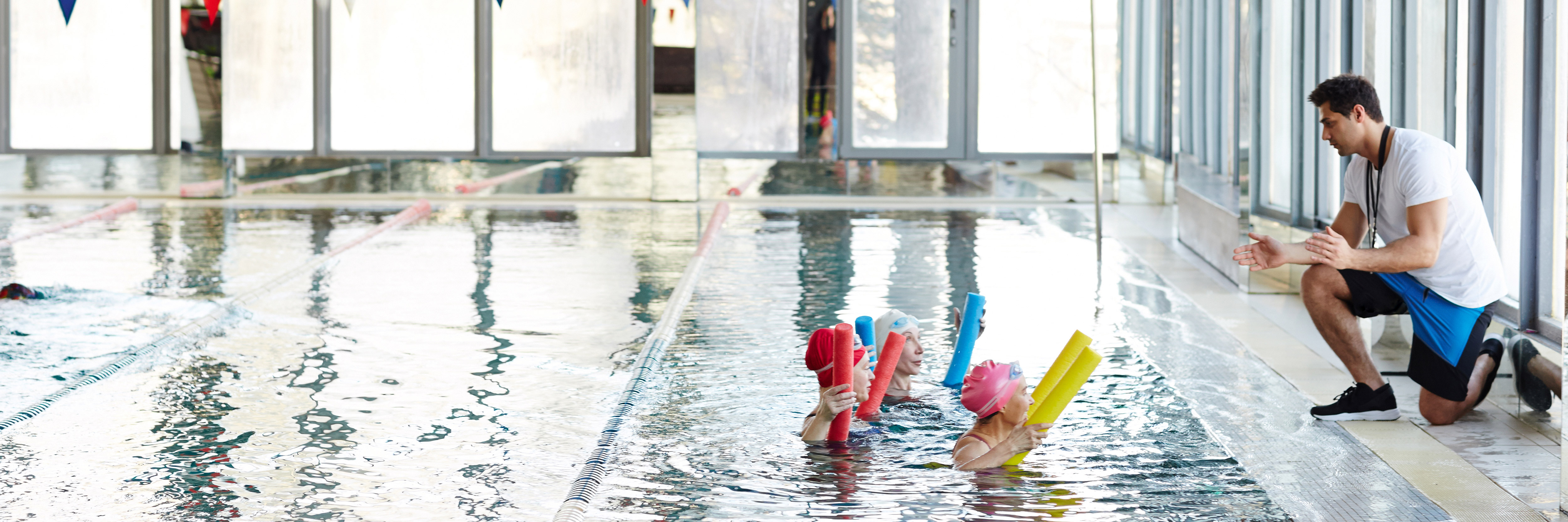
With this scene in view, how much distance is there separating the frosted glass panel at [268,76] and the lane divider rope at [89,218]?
1.23m

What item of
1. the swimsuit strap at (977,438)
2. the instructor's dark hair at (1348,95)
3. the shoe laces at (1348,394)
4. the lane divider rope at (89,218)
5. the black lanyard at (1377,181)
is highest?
the instructor's dark hair at (1348,95)

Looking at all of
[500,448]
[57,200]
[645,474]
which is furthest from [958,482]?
[57,200]

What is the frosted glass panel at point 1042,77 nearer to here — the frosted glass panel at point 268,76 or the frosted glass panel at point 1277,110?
the frosted glass panel at point 1277,110

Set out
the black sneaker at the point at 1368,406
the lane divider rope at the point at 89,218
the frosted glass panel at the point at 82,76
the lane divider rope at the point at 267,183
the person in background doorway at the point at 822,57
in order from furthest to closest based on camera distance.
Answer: the frosted glass panel at the point at 82,76, the person in background doorway at the point at 822,57, the lane divider rope at the point at 267,183, the lane divider rope at the point at 89,218, the black sneaker at the point at 1368,406

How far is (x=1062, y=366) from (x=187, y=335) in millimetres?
3351

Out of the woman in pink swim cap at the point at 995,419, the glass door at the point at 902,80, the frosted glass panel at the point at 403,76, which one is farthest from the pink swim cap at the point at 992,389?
the frosted glass panel at the point at 403,76

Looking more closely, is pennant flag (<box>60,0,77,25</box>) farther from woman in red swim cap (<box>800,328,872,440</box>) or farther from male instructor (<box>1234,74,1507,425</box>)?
male instructor (<box>1234,74,1507,425</box>)

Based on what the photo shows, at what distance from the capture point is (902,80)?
1295 centimetres

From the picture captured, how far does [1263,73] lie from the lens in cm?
720

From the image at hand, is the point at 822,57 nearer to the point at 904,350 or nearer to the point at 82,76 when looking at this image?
the point at 82,76

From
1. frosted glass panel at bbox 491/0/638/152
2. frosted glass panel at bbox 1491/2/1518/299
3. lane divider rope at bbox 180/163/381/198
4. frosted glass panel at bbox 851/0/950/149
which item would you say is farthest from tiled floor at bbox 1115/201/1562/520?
lane divider rope at bbox 180/163/381/198

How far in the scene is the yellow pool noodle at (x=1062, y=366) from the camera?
3.54m

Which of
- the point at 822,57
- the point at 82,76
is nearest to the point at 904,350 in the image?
the point at 822,57

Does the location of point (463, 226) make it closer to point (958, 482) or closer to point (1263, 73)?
point (1263, 73)
